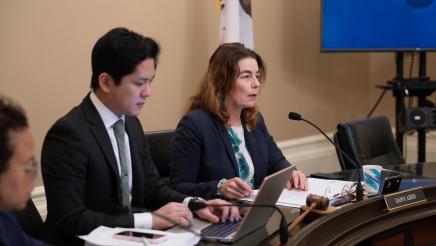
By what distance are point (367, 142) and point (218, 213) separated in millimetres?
1614

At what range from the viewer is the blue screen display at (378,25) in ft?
14.6

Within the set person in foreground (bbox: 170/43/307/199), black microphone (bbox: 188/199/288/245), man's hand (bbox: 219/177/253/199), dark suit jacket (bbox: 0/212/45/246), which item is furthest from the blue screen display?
dark suit jacket (bbox: 0/212/45/246)

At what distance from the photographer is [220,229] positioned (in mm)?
1895

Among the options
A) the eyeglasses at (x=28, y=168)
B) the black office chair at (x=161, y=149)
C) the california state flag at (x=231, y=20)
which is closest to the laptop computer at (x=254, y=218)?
the eyeglasses at (x=28, y=168)

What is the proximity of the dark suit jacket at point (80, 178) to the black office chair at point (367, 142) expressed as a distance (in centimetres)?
146

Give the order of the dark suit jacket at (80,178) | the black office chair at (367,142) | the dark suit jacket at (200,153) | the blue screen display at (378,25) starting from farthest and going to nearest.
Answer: the blue screen display at (378,25)
the black office chair at (367,142)
the dark suit jacket at (200,153)
the dark suit jacket at (80,178)

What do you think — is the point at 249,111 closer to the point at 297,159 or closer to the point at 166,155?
the point at 166,155

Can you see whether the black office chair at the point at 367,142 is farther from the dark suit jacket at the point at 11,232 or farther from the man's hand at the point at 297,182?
the dark suit jacket at the point at 11,232

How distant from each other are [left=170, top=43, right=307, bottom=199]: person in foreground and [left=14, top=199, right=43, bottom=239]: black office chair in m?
0.69

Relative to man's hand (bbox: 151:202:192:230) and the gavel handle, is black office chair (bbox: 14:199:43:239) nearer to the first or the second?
man's hand (bbox: 151:202:192:230)

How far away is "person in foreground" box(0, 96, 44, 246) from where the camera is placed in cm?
128

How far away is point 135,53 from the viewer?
2031 mm

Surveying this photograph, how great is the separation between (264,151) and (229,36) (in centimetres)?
128

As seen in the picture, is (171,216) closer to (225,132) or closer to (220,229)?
(220,229)
